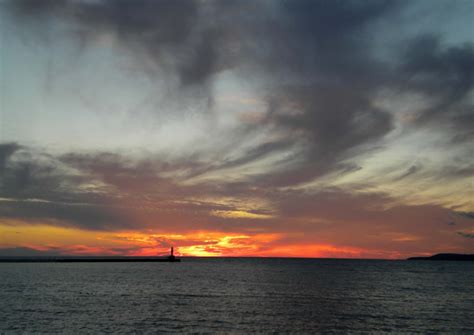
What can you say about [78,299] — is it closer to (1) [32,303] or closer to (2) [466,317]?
(1) [32,303]

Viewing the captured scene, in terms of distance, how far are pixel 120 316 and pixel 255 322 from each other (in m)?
18.8

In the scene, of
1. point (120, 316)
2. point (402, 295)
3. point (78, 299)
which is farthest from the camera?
point (402, 295)

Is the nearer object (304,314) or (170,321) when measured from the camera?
(170,321)

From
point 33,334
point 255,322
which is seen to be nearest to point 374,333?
point 255,322

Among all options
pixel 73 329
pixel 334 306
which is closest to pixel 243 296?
pixel 334 306

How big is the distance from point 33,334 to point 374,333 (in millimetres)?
38894

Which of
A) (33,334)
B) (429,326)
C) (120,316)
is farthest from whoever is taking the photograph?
(120,316)

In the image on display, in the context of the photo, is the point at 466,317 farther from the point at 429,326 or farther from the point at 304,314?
the point at 304,314

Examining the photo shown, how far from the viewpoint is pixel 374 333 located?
47.3 meters

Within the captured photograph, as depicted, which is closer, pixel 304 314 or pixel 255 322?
pixel 255 322

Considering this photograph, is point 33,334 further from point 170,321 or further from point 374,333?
point 374,333

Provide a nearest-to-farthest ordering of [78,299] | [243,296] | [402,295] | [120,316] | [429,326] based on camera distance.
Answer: [429,326] → [120,316] → [78,299] → [243,296] → [402,295]

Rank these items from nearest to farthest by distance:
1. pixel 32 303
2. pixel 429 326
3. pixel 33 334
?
pixel 33 334 < pixel 429 326 < pixel 32 303

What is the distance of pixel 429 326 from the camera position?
52.3m
